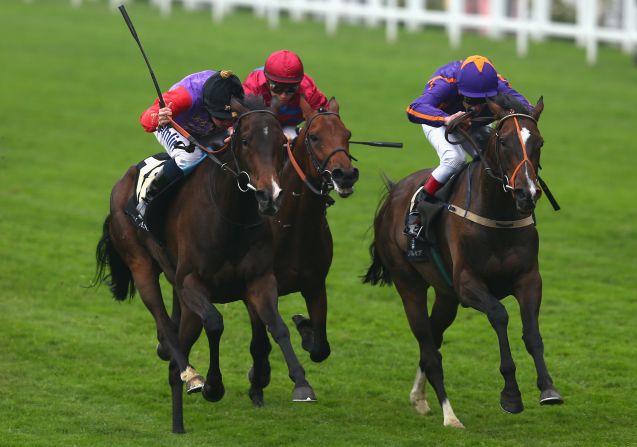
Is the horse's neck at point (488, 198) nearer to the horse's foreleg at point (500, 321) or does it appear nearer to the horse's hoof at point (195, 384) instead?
the horse's foreleg at point (500, 321)

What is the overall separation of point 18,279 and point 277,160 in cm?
598

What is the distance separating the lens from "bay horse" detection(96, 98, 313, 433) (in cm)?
741

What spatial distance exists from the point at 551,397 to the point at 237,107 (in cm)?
237

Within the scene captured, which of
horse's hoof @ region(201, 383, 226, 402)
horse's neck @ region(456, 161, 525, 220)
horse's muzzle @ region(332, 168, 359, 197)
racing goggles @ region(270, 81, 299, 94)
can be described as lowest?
horse's hoof @ region(201, 383, 226, 402)

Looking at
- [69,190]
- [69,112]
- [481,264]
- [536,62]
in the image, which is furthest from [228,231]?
[536,62]

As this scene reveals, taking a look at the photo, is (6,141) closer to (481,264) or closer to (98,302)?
(98,302)

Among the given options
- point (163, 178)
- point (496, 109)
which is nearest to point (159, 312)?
point (163, 178)

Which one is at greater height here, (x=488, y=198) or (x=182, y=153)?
(x=182, y=153)

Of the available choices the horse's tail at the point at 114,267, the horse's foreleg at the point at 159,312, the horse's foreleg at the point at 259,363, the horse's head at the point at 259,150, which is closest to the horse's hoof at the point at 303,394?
the horse's head at the point at 259,150

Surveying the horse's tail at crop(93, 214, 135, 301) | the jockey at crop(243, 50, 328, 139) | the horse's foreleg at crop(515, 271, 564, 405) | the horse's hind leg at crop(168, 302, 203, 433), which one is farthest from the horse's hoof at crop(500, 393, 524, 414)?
the horse's tail at crop(93, 214, 135, 301)

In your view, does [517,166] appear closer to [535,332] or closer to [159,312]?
[535,332]

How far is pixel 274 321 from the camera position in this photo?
767 cm

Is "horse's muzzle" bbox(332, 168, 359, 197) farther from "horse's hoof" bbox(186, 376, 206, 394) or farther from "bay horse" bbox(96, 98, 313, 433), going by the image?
"horse's hoof" bbox(186, 376, 206, 394)

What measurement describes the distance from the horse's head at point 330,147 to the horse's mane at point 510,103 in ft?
2.97
